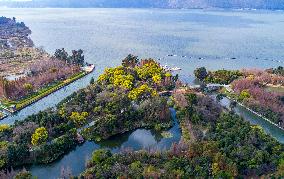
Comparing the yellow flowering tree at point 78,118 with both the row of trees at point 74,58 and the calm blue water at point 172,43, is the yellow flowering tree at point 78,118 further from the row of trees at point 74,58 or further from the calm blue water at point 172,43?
the row of trees at point 74,58

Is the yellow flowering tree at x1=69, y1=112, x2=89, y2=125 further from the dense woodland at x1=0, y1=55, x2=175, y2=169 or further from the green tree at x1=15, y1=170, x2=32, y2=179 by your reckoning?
the green tree at x1=15, y1=170, x2=32, y2=179

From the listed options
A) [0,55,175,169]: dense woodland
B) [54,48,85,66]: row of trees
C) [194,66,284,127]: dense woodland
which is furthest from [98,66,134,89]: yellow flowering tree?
[54,48,85,66]: row of trees

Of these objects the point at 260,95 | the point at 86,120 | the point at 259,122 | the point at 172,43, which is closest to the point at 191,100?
the point at 259,122

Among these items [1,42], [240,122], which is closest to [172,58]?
[240,122]

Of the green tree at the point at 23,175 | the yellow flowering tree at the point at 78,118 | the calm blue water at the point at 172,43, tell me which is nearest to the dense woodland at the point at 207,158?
the green tree at the point at 23,175

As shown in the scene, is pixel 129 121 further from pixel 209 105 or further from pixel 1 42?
pixel 1 42

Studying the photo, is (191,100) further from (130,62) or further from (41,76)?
(41,76)
